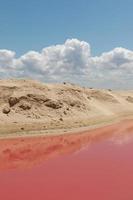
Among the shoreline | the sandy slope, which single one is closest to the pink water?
the shoreline

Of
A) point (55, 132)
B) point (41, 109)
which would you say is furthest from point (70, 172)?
point (41, 109)

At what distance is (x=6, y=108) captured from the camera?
1587 inches

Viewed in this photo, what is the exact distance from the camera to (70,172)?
65.1 feet

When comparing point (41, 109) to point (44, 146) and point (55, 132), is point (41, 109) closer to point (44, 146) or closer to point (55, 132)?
point (55, 132)

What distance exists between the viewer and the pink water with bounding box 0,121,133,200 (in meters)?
15.7

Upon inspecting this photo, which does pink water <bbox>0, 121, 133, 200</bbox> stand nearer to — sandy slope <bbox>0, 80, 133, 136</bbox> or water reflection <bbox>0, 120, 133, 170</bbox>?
water reflection <bbox>0, 120, 133, 170</bbox>

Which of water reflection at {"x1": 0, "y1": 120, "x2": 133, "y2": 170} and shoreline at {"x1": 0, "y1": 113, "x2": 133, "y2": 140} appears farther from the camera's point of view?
shoreline at {"x1": 0, "y1": 113, "x2": 133, "y2": 140}

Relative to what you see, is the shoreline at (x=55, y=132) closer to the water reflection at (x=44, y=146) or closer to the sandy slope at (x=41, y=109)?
the sandy slope at (x=41, y=109)

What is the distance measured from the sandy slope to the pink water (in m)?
5.83

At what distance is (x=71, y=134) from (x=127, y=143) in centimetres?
675

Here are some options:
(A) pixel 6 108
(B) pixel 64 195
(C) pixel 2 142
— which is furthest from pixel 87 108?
(B) pixel 64 195

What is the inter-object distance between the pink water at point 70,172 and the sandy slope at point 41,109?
5.83 meters

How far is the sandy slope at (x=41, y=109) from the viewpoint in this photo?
123ft

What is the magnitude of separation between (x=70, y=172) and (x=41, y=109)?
23318 mm
